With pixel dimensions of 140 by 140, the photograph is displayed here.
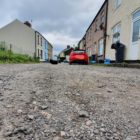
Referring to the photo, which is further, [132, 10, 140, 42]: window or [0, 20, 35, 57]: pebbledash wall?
[0, 20, 35, 57]: pebbledash wall

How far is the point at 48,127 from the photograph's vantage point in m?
2.04

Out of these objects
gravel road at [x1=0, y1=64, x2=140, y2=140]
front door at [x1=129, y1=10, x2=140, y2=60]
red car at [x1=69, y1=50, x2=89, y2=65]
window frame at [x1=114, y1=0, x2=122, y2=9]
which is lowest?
gravel road at [x1=0, y1=64, x2=140, y2=140]

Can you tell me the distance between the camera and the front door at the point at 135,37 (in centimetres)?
977

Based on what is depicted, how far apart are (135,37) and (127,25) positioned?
4.78 feet

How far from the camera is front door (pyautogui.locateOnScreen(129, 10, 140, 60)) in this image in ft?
32.0

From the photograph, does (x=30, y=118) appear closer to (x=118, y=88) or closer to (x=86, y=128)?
(x=86, y=128)

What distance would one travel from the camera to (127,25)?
446 inches

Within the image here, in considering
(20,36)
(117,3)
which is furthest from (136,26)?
(20,36)

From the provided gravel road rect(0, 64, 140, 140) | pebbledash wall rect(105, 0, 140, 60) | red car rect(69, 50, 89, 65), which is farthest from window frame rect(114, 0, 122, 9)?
gravel road rect(0, 64, 140, 140)

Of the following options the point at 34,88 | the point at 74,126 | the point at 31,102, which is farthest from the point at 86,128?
the point at 34,88

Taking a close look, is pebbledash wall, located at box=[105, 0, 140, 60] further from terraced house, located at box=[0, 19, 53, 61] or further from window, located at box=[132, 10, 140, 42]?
terraced house, located at box=[0, 19, 53, 61]

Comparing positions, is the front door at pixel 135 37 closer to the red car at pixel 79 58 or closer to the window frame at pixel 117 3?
the window frame at pixel 117 3

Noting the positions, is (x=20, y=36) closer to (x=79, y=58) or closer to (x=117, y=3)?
(x=79, y=58)

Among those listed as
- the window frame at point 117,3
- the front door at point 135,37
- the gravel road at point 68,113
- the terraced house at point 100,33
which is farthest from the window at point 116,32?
the gravel road at point 68,113
